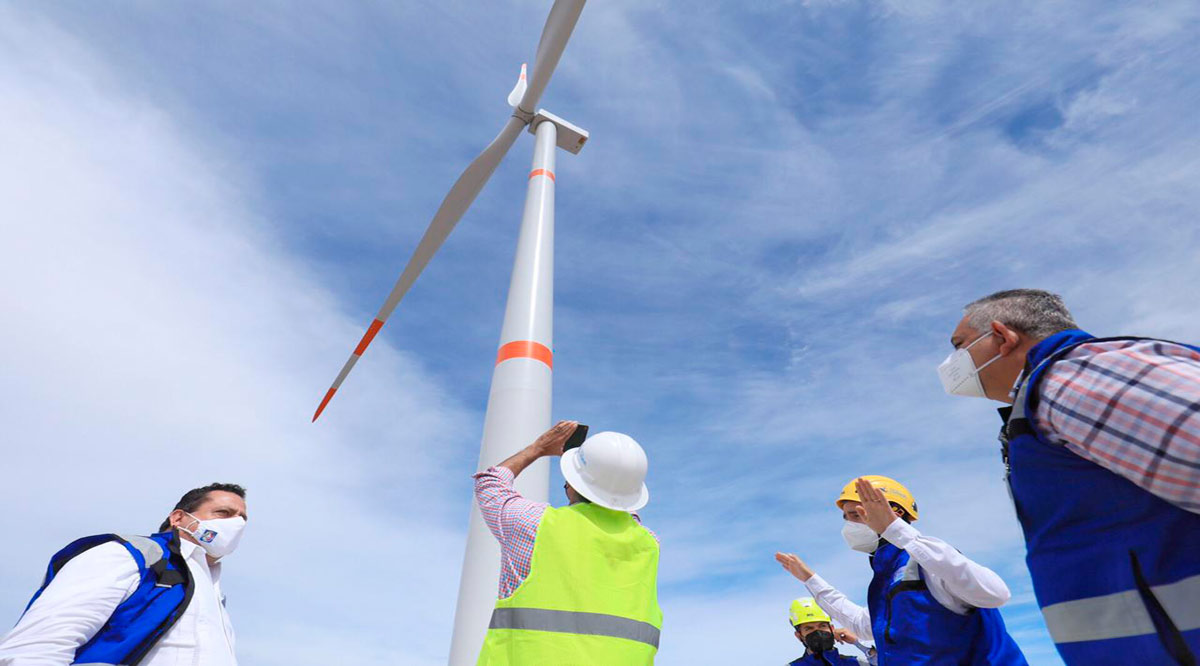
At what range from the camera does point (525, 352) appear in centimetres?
1231

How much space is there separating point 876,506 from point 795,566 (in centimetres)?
405

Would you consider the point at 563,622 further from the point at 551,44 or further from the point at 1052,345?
the point at 551,44

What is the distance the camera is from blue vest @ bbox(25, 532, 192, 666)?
422 centimetres

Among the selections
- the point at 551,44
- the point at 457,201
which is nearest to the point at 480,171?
the point at 457,201

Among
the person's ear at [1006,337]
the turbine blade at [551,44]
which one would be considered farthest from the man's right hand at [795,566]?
the turbine blade at [551,44]

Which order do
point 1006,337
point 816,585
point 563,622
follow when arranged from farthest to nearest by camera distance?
point 816,585
point 563,622
point 1006,337

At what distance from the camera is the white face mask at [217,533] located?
18.6 ft

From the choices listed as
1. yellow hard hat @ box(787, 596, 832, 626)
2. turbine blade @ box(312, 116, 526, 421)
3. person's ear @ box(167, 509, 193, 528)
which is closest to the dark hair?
person's ear @ box(167, 509, 193, 528)

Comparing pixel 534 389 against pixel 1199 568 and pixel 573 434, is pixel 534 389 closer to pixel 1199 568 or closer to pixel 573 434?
pixel 573 434

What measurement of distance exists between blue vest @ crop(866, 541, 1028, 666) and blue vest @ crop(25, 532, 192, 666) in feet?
20.7

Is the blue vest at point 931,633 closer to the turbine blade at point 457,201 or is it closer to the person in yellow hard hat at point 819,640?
the person in yellow hard hat at point 819,640

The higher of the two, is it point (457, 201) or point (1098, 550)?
point (457, 201)

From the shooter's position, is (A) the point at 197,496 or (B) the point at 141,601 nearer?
(B) the point at 141,601

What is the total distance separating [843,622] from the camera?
357 inches
